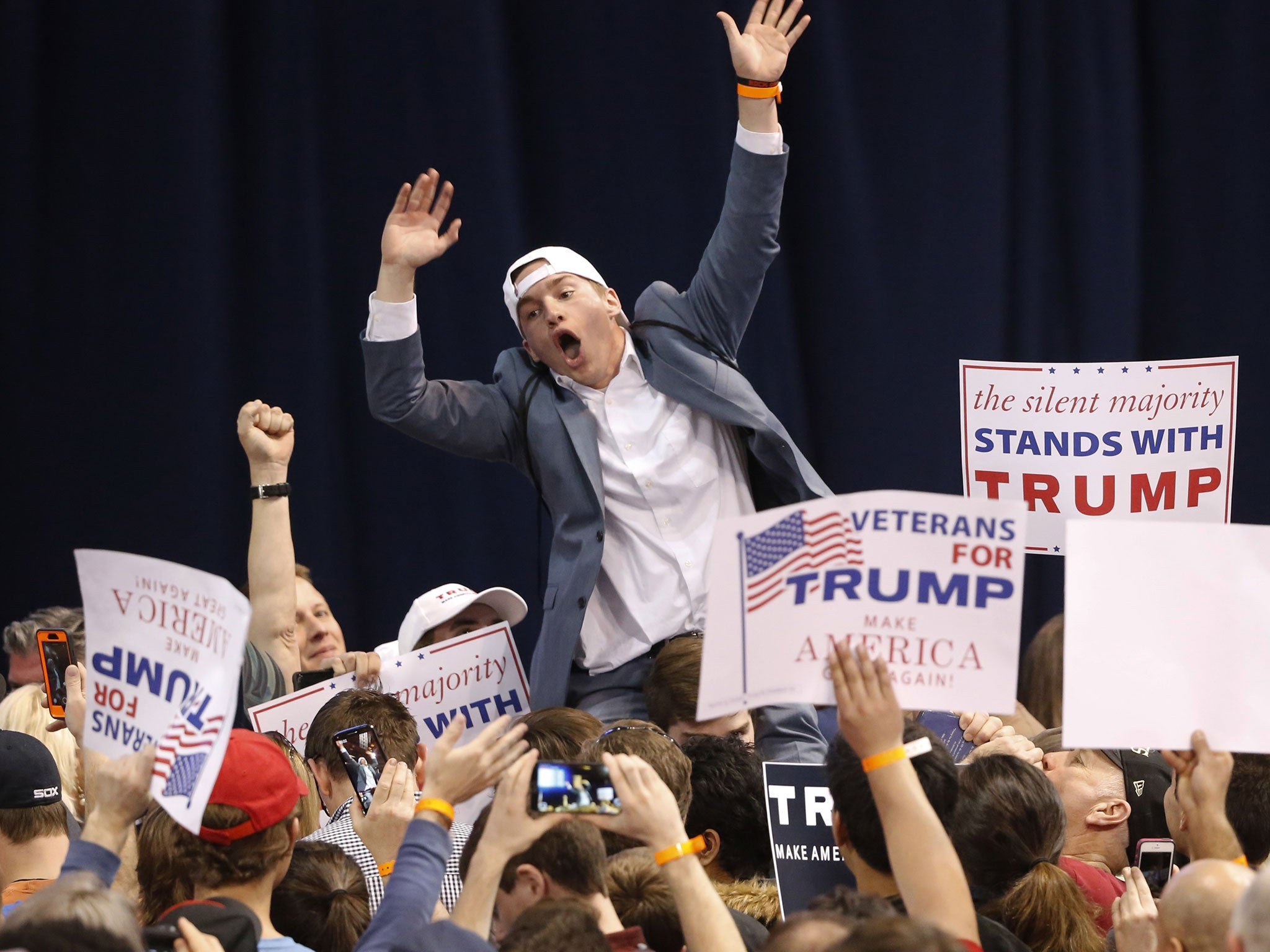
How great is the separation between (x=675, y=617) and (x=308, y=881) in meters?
1.40

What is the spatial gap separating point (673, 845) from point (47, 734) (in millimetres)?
2043

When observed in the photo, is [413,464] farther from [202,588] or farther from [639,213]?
[202,588]

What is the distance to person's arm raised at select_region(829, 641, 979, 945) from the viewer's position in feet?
6.92

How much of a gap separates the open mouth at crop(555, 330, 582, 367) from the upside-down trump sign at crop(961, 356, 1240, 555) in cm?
97

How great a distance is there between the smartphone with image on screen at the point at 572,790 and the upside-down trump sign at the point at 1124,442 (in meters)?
2.14

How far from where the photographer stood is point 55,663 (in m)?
3.23

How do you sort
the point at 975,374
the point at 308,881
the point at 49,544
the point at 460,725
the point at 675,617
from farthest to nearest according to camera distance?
1. the point at 49,544
2. the point at 975,374
3. the point at 675,617
4. the point at 308,881
5. the point at 460,725

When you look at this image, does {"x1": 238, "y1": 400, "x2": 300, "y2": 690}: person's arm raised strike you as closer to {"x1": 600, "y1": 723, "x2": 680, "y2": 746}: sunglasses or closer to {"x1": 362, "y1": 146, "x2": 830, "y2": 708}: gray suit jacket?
{"x1": 362, "y1": 146, "x2": 830, "y2": 708}: gray suit jacket

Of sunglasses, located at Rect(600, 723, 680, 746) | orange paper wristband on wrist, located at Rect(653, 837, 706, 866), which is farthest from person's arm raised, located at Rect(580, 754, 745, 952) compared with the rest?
sunglasses, located at Rect(600, 723, 680, 746)

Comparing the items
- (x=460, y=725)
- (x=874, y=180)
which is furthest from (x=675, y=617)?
(x=874, y=180)

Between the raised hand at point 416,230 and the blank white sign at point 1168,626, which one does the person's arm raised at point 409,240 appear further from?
the blank white sign at point 1168,626

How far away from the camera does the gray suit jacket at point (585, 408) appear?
3.79m

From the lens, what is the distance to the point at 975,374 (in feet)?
13.8

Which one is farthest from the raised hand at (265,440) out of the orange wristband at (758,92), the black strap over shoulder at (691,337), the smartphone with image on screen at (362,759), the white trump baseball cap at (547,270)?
the orange wristband at (758,92)
